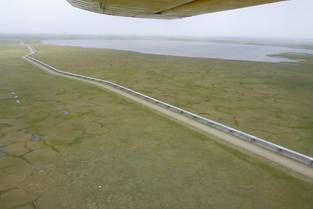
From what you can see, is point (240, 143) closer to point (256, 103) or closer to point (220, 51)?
point (256, 103)

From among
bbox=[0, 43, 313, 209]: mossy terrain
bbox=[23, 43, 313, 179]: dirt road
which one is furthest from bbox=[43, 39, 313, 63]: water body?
bbox=[0, 43, 313, 209]: mossy terrain

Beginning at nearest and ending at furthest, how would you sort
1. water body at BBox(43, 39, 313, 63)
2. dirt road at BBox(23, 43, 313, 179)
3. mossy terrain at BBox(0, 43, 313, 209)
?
mossy terrain at BBox(0, 43, 313, 209), dirt road at BBox(23, 43, 313, 179), water body at BBox(43, 39, 313, 63)

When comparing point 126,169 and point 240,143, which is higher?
point 240,143

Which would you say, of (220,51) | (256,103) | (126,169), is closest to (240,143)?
(126,169)

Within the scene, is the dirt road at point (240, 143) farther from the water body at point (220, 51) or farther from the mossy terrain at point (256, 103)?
the water body at point (220, 51)

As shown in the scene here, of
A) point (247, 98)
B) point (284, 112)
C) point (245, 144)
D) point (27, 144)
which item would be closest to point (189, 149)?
point (245, 144)

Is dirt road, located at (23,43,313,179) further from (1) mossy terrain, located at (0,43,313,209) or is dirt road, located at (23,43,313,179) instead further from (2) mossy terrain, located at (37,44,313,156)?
(2) mossy terrain, located at (37,44,313,156)

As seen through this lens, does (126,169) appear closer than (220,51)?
Yes

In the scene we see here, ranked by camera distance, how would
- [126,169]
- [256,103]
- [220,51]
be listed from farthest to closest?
[220,51]
[256,103]
[126,169]
